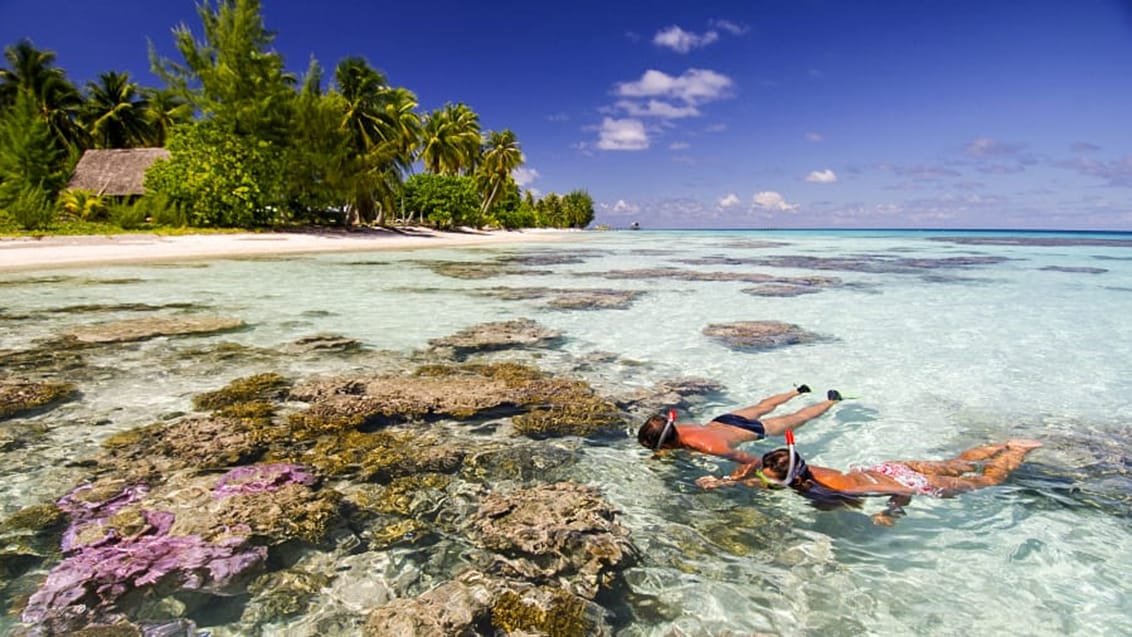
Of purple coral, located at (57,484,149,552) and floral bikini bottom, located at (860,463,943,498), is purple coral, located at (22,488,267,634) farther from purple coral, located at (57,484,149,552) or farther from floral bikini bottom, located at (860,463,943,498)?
floral bikini bottom, located at (860,463,943,498)

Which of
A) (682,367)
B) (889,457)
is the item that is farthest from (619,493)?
(682,367)

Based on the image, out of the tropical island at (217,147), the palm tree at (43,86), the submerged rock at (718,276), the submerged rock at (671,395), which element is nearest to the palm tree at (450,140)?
the tropical island at (217,147)

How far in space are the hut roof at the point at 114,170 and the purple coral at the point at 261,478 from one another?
3959 centimetres

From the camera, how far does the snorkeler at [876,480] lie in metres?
3.80

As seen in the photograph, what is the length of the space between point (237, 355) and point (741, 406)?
21.2ft

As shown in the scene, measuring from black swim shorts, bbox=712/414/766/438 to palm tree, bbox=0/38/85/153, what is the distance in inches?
2073

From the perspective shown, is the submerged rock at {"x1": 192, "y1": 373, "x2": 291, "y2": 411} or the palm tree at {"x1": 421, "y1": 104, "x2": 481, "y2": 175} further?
the palm tree at {"x1": 421, "y1": 104, "x2": 481, "y2": 175}

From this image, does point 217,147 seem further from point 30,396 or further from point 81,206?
point 30,396

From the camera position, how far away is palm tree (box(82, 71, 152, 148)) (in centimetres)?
4503

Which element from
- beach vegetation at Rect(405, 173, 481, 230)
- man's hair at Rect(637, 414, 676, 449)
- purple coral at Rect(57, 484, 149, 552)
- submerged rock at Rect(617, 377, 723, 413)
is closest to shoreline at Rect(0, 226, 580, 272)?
beach vegetation at Rect(405, 173, 481, 230)

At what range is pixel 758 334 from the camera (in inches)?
363

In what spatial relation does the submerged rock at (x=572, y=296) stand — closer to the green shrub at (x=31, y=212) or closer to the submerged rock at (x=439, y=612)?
the submerged rock at (x=439, y=612)

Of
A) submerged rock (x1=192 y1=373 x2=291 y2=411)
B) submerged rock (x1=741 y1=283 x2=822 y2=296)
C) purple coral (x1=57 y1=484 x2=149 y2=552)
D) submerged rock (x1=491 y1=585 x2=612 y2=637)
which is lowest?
submerged rock (x1=491 y1=585 x2=612 y2=637)

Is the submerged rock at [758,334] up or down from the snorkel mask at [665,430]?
down
